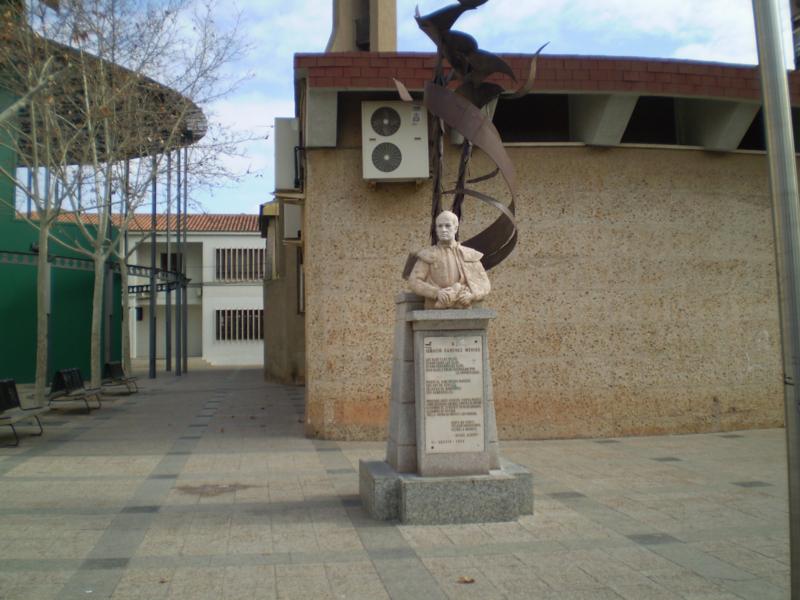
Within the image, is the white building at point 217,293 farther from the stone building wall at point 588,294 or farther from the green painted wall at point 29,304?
the stone building wall at point 588,294

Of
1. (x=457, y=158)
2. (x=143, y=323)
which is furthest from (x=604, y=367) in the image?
(x=143, y=323)

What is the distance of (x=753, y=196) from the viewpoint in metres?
12.6

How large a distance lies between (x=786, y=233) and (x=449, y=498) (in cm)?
378

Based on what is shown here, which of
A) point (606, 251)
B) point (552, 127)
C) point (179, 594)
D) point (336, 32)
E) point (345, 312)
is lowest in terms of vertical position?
point (179, 594)

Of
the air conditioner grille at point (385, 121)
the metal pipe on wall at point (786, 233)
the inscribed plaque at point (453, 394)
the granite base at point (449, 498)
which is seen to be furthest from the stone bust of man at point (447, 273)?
the air conditioner grille at point (385, 121)

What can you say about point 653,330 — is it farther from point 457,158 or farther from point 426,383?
point 426,383

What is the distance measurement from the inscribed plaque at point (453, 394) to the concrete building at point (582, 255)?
4701 mm

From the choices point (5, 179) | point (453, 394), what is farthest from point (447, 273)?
point (5, 179)

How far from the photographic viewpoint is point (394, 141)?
446 inches

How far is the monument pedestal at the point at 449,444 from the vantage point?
673cm

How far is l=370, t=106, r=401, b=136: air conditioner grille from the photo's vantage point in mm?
11383

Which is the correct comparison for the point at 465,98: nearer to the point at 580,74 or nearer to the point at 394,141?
the point at 394,141

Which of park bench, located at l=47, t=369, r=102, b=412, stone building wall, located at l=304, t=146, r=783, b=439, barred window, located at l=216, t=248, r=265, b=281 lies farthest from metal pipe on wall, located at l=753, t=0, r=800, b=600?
barred window, located at l=216, t=248, r=265, b=281

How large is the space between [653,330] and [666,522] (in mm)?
5780
